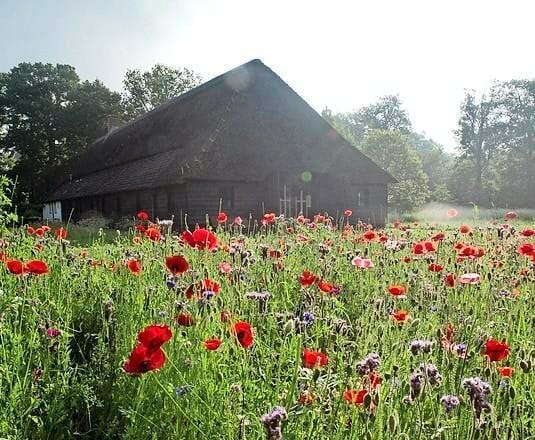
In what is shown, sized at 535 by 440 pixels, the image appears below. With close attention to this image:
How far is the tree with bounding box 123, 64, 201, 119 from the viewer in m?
50.8

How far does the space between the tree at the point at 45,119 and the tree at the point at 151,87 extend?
6095 millimetres

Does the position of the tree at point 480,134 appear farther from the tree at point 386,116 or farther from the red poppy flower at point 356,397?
the red poppy flower at point 356,397

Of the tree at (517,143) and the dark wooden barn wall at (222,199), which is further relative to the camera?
the tree at (517,143)

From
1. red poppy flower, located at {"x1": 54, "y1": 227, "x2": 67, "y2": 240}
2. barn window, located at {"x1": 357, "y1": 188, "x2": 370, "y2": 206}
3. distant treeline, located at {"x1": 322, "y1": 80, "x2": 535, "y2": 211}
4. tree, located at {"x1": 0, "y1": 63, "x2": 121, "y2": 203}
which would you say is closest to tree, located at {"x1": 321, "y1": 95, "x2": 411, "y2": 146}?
distant treeline, located at {"x1": 322, "y1": 80, "x2": 535, "y2": 211}

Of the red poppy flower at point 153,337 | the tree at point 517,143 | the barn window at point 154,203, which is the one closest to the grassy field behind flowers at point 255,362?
the red poppy flower at point 153,337

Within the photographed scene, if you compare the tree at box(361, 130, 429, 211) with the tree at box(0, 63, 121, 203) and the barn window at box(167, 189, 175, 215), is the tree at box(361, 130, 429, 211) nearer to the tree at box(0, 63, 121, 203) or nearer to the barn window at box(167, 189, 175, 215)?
the tree at box(0, 63, 121, 203)

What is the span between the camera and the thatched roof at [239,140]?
20.9m

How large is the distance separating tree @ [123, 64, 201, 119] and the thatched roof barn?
2280 centimetres

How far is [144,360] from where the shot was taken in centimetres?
153

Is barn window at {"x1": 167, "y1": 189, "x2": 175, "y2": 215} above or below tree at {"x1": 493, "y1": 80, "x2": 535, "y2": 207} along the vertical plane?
below

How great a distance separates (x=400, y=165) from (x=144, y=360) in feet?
174

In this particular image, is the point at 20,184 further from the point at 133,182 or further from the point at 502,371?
the point at 502,371

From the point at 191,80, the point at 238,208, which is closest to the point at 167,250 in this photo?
the point at 238,208

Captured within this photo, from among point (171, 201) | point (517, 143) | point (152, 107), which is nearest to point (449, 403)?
point (171, 201)
